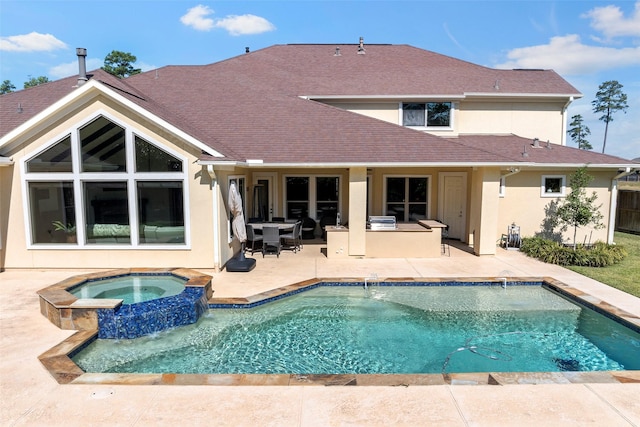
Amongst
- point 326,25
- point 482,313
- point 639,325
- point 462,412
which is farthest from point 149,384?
point 326,25

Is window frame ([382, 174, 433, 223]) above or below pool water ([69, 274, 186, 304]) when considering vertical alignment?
above

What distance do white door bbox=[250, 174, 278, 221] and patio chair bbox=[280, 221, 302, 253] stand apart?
1483 mm

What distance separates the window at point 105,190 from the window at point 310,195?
5662mm

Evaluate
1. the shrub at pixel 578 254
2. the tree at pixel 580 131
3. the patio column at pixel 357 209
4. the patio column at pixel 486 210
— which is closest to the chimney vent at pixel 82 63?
the patio column at pixel 357 209

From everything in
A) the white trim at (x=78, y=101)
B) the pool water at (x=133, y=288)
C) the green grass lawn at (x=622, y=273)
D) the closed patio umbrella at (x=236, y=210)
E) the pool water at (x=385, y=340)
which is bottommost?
the pool water at (x=385, y=340)

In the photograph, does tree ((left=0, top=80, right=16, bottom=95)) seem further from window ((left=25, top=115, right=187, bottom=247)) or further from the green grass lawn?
the green grass lawn

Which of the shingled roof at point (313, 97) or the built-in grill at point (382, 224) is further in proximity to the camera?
the built-in grill at point (382, 224)

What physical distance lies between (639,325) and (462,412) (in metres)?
5.06

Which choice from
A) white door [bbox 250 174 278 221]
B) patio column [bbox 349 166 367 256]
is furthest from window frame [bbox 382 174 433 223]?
white door [bbox 250 174 278 221]

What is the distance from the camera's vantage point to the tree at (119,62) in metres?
37.5

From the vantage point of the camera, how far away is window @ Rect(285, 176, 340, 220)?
51.1ft

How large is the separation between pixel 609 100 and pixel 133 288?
94.0 meters

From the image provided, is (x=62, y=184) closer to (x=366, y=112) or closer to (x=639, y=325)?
(x=366, y=112)

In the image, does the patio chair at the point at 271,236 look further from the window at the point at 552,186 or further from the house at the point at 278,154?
the window at the point at 552,186
